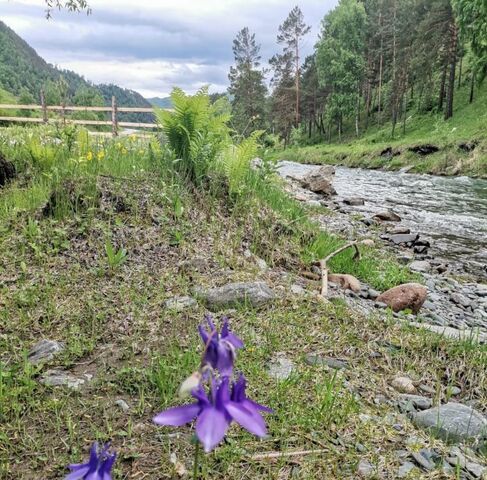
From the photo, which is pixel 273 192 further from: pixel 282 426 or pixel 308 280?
pixel 282 426

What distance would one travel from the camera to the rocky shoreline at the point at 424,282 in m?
4.21

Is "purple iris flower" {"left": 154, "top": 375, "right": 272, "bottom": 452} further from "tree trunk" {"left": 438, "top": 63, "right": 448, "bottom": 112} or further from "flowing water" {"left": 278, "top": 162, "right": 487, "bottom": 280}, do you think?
"tree trunk" {"left": 438, "top": 63, "right": 448, "bottom": 112}

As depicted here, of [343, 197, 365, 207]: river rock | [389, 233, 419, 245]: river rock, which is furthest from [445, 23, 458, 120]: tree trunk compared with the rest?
[389, 233, 419, 245]: river rock

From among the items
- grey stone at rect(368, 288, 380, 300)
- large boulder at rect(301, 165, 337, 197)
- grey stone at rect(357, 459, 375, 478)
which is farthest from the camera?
large boulder at rect(301, 165, 337, 197)

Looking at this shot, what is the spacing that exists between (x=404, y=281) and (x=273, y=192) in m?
2.06

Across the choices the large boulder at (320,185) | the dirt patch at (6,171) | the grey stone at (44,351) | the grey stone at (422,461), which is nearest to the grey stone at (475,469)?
the grey stone at (422,461)

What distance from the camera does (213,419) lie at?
2.60 feet

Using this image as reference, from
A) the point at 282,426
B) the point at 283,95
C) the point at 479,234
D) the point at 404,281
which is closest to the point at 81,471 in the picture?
the point at 282,426

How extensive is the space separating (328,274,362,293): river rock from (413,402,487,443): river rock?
2267 mm

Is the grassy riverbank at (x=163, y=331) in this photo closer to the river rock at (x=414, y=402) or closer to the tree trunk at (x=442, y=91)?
the river rock at (x=414, y=402)

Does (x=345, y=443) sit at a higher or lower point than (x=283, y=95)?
lower

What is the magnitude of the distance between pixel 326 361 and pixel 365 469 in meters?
0.88

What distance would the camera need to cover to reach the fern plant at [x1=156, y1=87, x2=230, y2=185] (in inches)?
194

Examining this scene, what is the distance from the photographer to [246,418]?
31.5 inches
